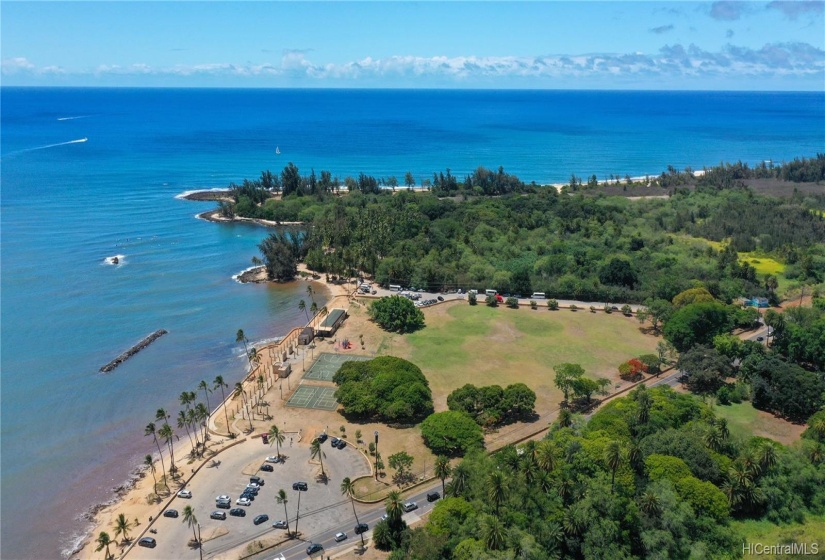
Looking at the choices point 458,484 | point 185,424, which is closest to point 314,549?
point 458,484

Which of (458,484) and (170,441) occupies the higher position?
(458,484)

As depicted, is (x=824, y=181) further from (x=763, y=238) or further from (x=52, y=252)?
(x=52, y=252)

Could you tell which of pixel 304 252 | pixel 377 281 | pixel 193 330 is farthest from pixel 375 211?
pixel 193 330

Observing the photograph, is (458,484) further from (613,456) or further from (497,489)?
(613,456)

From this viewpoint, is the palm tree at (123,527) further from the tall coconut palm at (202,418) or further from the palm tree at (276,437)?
the palm tree at (276,437)

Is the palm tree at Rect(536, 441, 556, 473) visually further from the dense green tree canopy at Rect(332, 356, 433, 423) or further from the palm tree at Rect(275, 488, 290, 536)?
the palm tree at Rect(275, 488, 290, 536)

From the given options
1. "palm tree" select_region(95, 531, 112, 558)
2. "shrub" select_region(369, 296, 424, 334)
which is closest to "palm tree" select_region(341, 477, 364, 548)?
"palm tree" select_region(95, 531, 112, 558)

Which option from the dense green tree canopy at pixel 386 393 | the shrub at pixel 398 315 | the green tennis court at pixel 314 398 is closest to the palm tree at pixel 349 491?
the dense green tree canopy at pixel 386 393
